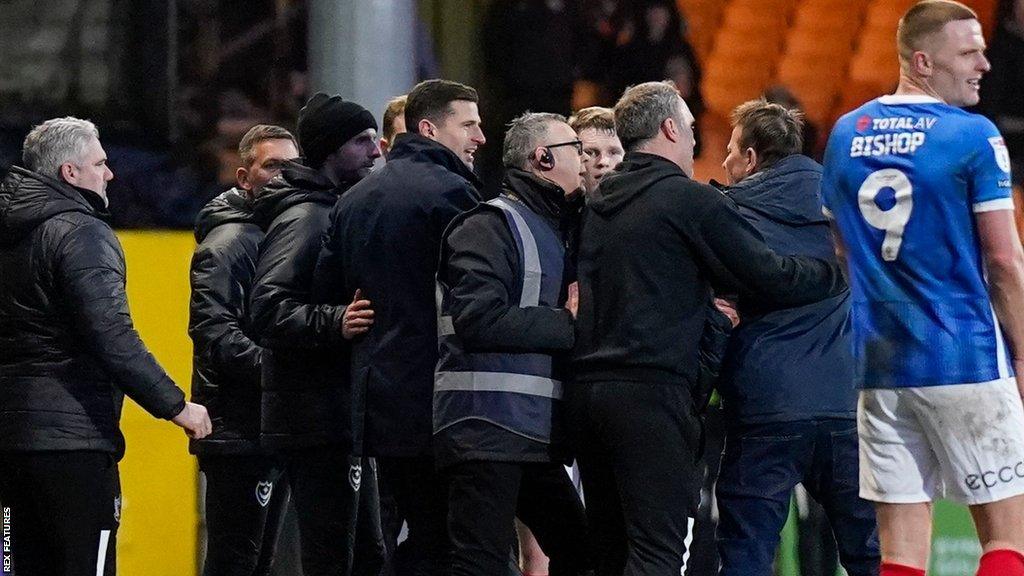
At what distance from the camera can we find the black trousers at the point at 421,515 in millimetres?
6062

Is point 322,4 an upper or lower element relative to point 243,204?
upper

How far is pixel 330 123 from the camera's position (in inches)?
266

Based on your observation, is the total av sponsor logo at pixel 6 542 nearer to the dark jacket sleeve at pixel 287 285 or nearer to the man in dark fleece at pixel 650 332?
the dark jacket sleeve at pixel 287 285

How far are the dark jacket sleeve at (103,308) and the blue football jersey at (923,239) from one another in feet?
7.60

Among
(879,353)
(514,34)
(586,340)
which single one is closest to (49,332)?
(586,340)

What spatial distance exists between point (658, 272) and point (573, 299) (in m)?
0.35

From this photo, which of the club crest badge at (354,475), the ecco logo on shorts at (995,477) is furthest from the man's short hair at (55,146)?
the ecco logo on shorts at (995,477)

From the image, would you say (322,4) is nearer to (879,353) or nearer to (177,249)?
(177,249)

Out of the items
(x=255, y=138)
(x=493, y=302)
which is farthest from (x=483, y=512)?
(x=255, y=138)

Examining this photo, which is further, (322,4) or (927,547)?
(322,4)

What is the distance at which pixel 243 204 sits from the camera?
7641 millimetres

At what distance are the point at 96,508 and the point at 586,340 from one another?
1.70 meters

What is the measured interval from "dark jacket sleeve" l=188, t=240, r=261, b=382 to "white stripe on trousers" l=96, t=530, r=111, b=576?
1.19 meters

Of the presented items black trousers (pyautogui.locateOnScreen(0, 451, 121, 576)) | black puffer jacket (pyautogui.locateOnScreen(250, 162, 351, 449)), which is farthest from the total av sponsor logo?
black puffer jacket (pyautogui.locateOnScreen(250, 162, 351, 449))
